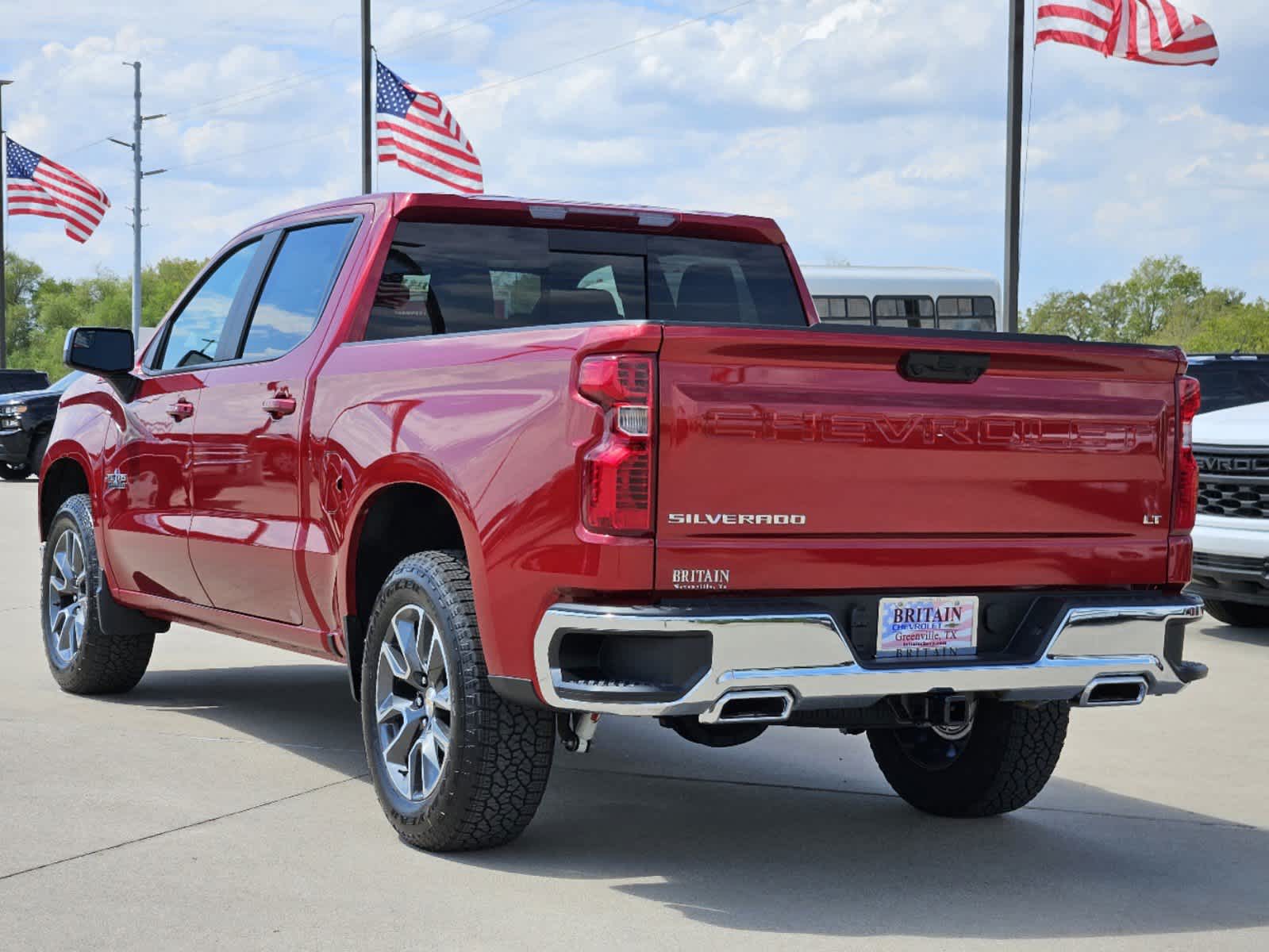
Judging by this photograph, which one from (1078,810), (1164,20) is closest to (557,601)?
(1078,810)

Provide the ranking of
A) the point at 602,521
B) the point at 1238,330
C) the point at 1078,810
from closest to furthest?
the point at 602,521, the point at 1078,810, the point at 1238,330

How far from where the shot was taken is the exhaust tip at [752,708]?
457 cm

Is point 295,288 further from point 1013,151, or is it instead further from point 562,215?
point 1013,151

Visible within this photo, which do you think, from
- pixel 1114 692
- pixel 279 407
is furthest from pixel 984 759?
pixel 279 407

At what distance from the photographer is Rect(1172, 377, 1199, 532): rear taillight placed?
525 cm

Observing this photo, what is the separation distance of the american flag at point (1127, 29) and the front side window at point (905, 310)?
9135mm

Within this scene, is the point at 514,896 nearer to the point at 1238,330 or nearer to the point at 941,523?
the point at 941,523

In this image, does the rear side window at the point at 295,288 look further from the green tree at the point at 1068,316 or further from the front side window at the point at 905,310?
the green tree at the point at 1068,316

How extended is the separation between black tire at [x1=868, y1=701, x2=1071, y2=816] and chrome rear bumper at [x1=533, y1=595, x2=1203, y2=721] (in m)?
0.67

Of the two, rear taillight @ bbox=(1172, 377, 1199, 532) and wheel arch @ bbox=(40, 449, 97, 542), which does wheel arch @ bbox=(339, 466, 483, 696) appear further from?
wheel arch @ bbox=(40, 449, 97, 542)

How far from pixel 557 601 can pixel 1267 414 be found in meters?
7.54

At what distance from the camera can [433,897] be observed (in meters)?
4.80

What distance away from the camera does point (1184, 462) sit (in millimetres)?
5293

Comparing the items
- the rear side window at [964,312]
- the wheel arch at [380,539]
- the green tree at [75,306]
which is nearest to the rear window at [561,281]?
the wheel arch at [380,539]
